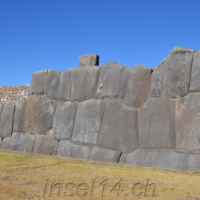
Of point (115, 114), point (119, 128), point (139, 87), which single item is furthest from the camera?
point (115, 114)

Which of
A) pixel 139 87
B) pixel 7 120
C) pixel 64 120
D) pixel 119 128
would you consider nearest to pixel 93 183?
pixel 119 128

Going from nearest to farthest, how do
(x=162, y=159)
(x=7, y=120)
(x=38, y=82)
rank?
(x=162, y=159) < (x=38, y=82) < (x=7, y=120)

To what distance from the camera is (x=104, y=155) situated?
830cm

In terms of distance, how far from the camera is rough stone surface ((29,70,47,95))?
10.6 meters

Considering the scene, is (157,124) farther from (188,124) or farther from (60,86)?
(60,86)

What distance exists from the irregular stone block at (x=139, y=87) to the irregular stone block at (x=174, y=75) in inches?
11.6

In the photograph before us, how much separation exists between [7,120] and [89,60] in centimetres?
440

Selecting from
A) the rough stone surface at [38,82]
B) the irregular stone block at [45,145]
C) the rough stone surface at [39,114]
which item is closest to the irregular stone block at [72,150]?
the irregular stone block at [45,145]

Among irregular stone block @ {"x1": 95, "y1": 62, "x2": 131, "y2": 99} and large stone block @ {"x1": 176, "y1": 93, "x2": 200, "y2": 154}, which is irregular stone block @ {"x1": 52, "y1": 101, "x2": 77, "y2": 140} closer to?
irregular stone block @ {"x1": 95, "y1": 62, "x2": 131, "y2": 99}

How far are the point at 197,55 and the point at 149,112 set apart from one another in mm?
1912

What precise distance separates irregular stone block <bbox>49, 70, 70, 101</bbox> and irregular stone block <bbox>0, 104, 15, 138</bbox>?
7.54 feet

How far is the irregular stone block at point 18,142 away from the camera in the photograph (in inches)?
413

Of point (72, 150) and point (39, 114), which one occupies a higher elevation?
point (39, 114)

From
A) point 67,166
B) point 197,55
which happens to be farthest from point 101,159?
point 197,55
